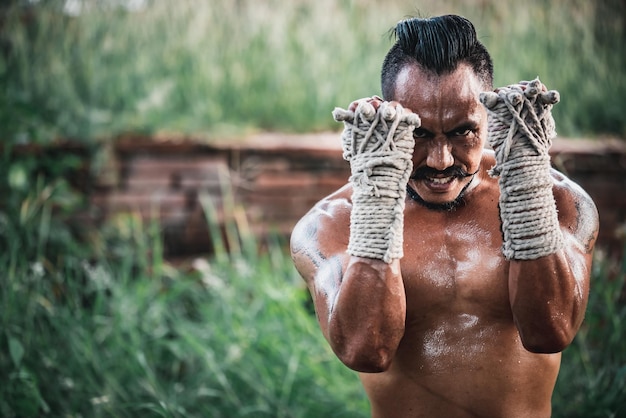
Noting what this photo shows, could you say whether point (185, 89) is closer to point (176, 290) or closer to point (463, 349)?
point (176, 290)

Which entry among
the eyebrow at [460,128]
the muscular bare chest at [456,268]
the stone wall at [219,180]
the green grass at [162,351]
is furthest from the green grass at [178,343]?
the eyebrow at [460,128]

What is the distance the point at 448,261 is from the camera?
184 centimetres

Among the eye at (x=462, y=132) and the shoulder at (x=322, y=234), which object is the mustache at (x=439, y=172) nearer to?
the eye at (x=462, y=132)

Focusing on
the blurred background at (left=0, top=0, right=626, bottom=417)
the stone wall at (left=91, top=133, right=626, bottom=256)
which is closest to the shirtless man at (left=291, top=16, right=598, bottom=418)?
the blurred background at (left=0, top=0, right=626, bottom=417)

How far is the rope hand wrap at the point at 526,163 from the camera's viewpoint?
5.19 ft

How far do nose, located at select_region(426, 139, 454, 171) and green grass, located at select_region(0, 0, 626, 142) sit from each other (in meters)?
3.04

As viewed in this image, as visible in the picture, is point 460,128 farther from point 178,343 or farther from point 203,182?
point 203,182

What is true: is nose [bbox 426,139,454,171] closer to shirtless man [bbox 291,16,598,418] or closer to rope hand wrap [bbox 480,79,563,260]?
shirtless man [bbox 291,16,598,418]

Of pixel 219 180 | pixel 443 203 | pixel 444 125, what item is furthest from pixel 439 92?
pixel 219 180

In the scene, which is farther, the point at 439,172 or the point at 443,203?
the point at 443,203

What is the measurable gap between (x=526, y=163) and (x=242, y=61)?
381cm

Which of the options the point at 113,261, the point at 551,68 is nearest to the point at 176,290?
the point at 113,261

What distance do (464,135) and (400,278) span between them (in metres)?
0.38

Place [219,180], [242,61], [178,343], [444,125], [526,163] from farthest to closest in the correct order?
[242,61] < [219,180] < [178,343] < [444,125] < [526,163]
